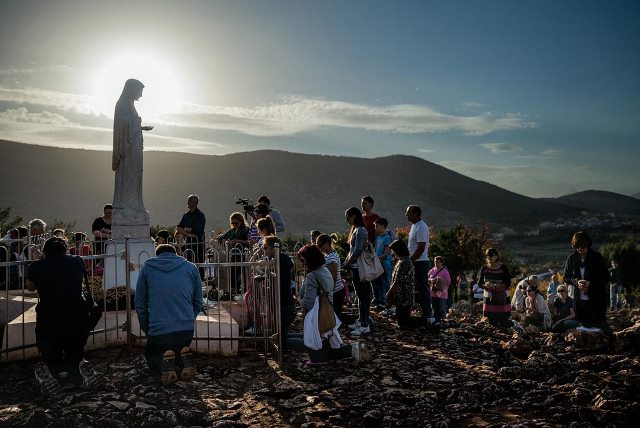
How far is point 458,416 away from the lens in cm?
589

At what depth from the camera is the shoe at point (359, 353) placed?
25.3 feet

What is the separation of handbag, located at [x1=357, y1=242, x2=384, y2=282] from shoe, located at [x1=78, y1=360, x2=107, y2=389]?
4.28m

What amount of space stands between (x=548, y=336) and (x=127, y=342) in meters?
6.45

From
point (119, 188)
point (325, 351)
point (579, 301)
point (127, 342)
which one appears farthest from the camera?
point (119, 188)

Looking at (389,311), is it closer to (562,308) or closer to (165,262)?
(562,308)

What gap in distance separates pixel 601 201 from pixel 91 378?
152994 millimetres

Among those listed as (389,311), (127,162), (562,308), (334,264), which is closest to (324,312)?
(334,264)

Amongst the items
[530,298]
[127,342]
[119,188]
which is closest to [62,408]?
[127,342]

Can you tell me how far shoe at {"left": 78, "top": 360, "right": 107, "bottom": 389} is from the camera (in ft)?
21.3

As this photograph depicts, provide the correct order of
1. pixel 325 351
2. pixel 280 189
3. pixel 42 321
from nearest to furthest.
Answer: pixel 42 321 < pixel 325 351 < pixel 280 189

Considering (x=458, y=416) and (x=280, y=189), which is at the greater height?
(x=280, y=189)

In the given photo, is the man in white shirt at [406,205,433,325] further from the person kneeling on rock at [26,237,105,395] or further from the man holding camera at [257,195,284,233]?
the person kneeling on rock at [26,237,105,395]

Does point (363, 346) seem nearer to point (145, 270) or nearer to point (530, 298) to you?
point (145, 270)

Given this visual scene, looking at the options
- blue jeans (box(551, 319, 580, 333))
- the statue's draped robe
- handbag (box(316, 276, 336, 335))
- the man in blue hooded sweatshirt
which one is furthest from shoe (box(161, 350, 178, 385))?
blue jeans (box(551, 319, 580, 333))
